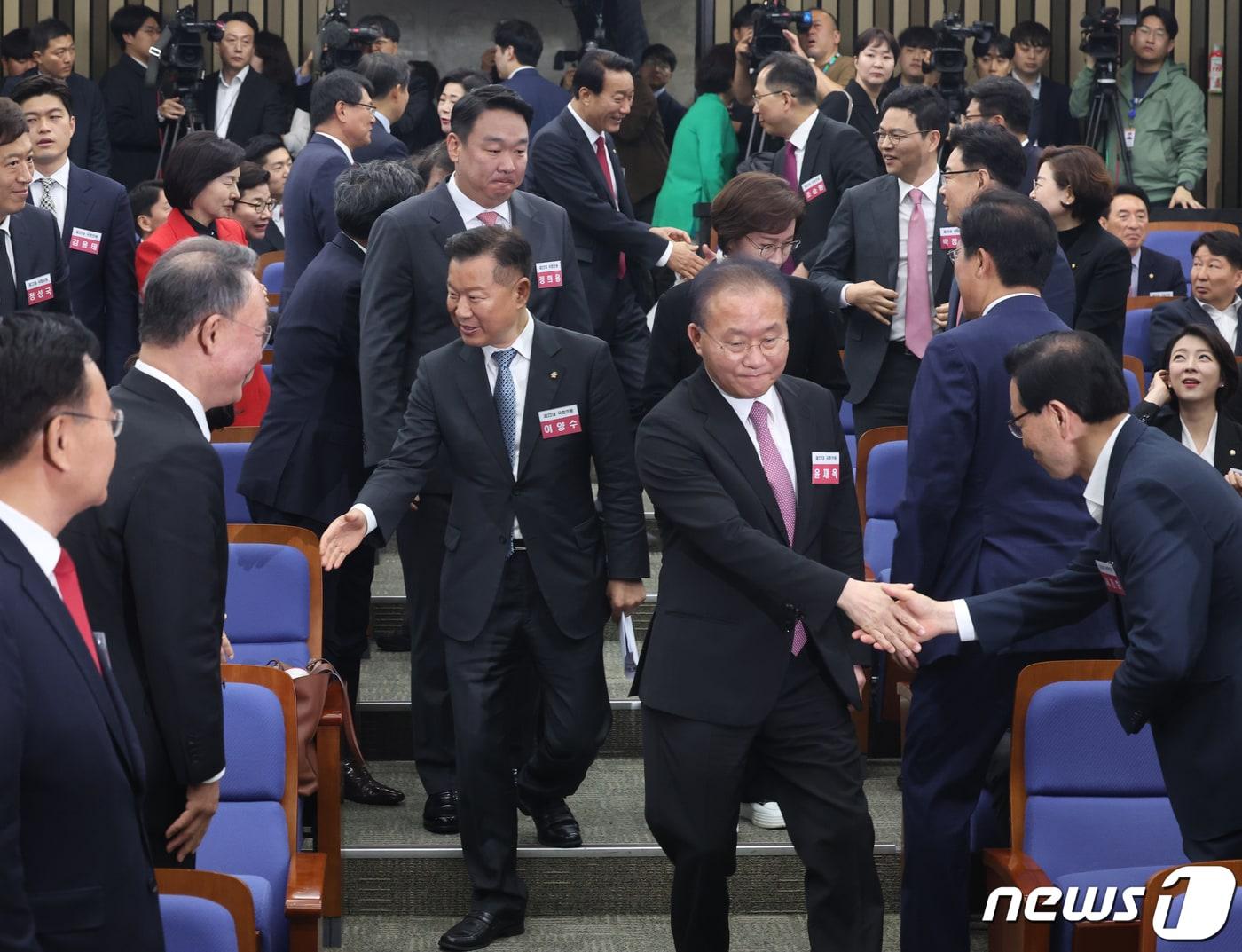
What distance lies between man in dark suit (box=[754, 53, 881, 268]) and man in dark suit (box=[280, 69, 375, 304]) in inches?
51.7

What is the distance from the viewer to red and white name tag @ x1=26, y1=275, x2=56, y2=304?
4156 millimetres

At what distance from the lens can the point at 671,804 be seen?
9.05 feet

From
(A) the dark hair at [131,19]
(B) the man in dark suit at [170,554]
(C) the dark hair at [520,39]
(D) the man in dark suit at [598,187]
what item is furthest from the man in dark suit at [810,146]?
(A) the dark hair at [131,19]

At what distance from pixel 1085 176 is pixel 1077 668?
207 centimetres

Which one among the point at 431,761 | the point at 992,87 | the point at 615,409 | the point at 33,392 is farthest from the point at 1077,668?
the point at 992,87

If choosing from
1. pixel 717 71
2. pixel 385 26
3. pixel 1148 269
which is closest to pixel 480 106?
pixel 717 71

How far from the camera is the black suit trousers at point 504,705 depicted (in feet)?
10.7

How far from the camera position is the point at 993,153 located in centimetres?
386

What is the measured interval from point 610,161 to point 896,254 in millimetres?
1188

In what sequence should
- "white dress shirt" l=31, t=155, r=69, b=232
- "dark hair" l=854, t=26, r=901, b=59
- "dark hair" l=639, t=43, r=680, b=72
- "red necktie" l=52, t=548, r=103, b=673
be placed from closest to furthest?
"red necktie" l=52, t=548, r=103, b=673
"white dress shirt" l=31, t=155, r=69, b=232
"dark hair" l=854, t=26, r=901, b=59
"dark hair" l=639, t=43, r=680, b=72

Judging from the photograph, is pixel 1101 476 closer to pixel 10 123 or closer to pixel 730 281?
pixel 730 281

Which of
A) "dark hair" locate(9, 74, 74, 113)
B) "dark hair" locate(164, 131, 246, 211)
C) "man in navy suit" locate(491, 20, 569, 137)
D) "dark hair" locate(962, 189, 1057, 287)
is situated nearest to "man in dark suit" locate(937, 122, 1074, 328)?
"dark hair" locate(962, 189, 1057, 287)

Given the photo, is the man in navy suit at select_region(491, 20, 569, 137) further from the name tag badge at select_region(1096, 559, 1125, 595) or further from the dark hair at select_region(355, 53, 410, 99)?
the name tag badge at select_region(1096, 559, 1125, 595)

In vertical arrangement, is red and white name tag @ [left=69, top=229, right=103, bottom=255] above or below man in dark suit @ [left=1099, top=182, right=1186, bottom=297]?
above
